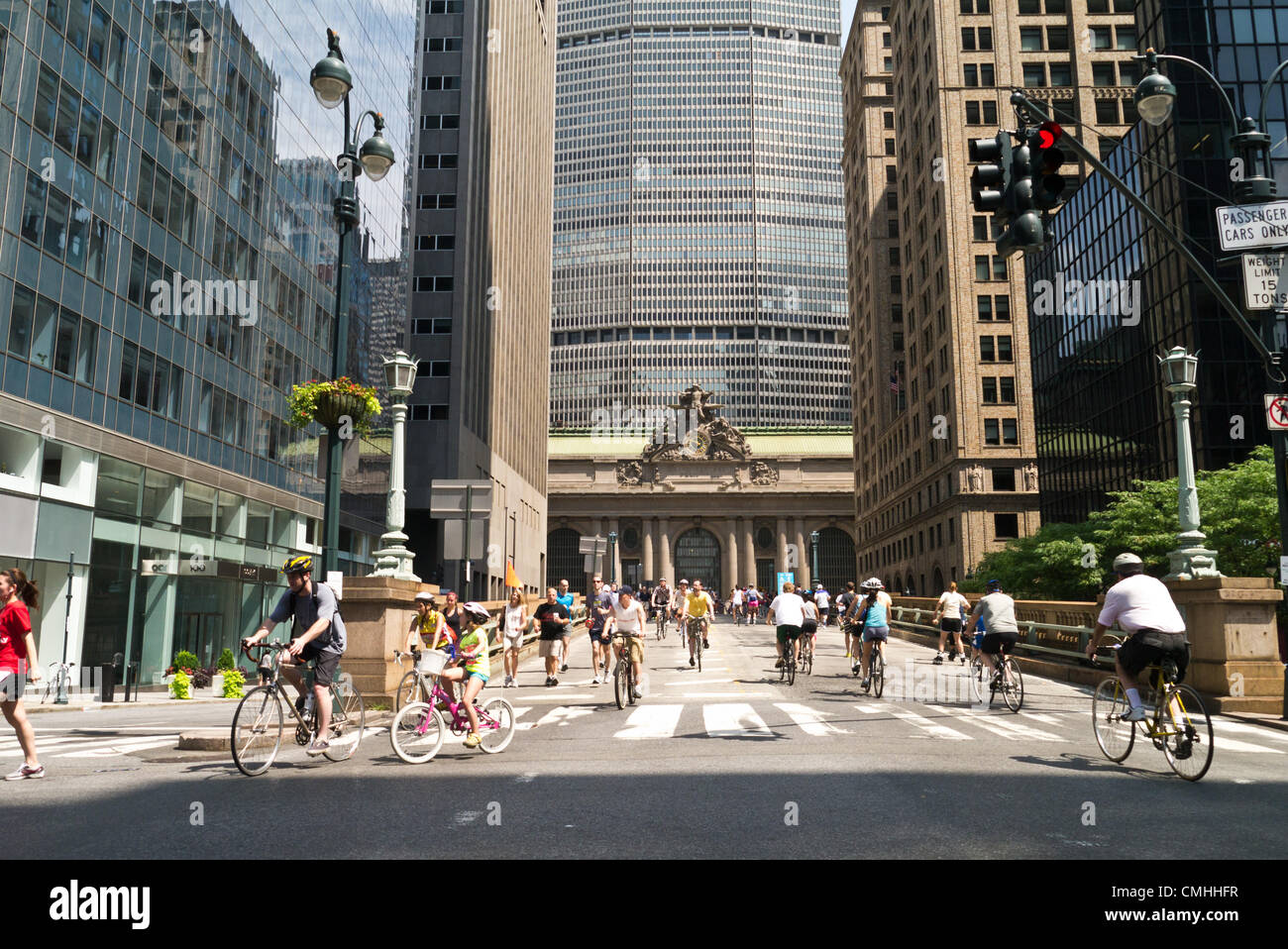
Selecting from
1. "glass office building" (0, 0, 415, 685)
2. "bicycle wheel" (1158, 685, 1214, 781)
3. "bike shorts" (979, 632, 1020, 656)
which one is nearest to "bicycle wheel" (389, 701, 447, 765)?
"bicycle wheel" (1158, 685, 1214, 781)

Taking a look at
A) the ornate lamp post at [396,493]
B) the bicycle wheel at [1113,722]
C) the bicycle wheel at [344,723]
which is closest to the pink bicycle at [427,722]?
the bicycle wheel at [344,723]

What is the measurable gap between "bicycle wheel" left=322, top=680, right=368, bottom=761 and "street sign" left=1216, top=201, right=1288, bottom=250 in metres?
12.4

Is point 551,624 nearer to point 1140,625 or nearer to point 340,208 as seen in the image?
point 340,208

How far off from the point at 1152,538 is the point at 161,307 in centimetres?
3369

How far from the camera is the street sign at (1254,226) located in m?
12.9

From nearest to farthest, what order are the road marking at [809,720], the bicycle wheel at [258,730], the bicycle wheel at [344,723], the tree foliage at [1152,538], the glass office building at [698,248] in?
the bicycle wheel at [258,730], the bicycle wheel at [344,723], the road marking at [809,720], the tree foliage at [1152,538], the glass office building at [698,248]

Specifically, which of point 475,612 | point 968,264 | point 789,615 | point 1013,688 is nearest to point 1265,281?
point 1013,688

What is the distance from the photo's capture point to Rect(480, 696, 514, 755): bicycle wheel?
11.0 meters

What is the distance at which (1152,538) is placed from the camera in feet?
113

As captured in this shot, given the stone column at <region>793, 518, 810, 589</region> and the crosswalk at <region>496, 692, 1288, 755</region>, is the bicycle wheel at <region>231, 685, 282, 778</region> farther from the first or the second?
the stone column at <region>793, 518, 810, 589</region>

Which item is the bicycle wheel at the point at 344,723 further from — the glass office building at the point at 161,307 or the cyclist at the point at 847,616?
the glass office building at the point at 161,307

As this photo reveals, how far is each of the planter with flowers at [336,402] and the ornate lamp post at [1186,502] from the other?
1255 cm
